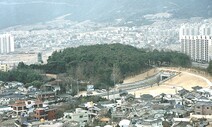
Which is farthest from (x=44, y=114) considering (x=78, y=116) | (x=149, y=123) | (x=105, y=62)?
(x=105, y=62)

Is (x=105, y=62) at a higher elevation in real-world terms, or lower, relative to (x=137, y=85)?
higher

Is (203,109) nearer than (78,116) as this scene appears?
Yes

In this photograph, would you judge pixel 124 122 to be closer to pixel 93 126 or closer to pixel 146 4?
pixel 93 126

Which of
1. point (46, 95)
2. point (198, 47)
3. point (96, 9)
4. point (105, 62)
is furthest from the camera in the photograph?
point (96, 9)

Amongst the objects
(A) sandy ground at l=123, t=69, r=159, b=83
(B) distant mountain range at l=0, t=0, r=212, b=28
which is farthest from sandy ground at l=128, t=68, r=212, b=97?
(B) distant mountain range at l=0, t=0, r=212, b=28

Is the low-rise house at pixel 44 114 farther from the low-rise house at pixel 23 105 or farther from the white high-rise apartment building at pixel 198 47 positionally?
the white high-rise apartment building at pixel 198 47

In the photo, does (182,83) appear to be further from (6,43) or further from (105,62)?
(6,43)

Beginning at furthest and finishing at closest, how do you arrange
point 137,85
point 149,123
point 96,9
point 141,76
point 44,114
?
point 96,9
point 141,76
point 137,85
point 44,114
point 149,123

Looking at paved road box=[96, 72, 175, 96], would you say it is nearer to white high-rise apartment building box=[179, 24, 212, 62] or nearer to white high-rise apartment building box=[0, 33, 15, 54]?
white high-rise apartment building box=[179, 24, 212, 62]
